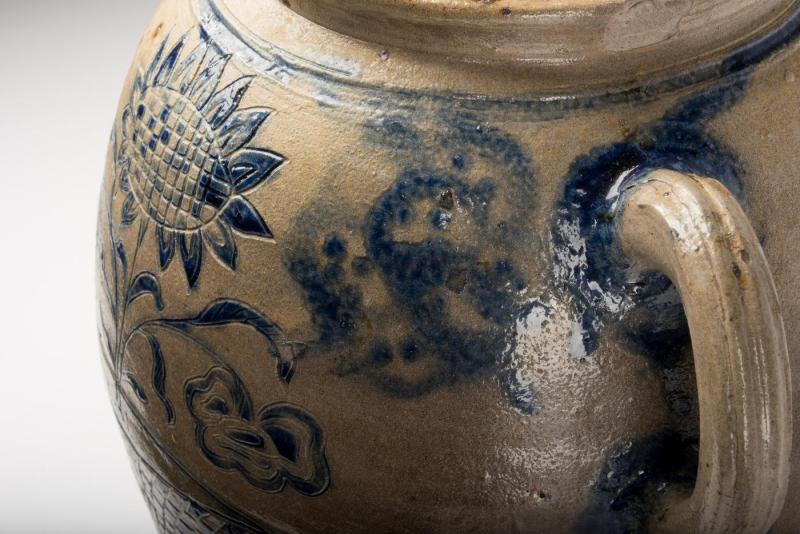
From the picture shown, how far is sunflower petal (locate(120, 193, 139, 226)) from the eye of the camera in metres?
1.23

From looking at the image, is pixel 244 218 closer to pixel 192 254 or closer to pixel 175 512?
pixel 192 254

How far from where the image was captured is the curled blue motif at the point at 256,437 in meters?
1.16

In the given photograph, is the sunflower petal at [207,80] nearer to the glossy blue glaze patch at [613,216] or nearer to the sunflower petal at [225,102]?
the sunflower petal at [225,102]

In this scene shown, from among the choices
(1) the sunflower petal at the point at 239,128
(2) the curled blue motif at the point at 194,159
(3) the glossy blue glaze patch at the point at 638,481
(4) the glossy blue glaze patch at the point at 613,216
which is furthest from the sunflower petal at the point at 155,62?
(3) the glossy blue glaze patch at the point at 638,481

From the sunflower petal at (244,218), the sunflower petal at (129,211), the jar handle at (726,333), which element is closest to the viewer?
the jar handle at (726,333)

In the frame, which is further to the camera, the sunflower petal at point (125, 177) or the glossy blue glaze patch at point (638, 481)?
the sunflower petal at point (125, 177)

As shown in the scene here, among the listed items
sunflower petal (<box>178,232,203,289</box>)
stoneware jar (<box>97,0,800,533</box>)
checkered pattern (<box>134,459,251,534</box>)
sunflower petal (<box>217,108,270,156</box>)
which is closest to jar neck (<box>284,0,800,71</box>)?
stoneware jar (<box>97,0,800,533</box>)

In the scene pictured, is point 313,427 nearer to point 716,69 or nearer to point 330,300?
point 330,300

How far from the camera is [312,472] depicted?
45.9 inches

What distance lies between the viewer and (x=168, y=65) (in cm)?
123

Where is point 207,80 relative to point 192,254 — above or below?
above

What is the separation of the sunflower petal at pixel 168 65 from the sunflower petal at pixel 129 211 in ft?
0.31

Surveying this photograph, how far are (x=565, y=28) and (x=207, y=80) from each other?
0.29 meters

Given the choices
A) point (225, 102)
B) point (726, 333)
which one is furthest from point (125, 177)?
point (726, 333)
